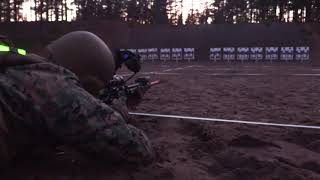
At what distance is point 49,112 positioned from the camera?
9.58 feet

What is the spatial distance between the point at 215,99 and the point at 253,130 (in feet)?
11.3

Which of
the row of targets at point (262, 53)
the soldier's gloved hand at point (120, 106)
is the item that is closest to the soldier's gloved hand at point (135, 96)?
the soldier's gloved hand at point (120, 106)

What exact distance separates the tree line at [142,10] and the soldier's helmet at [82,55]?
3763 centimetres

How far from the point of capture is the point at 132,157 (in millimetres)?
3305

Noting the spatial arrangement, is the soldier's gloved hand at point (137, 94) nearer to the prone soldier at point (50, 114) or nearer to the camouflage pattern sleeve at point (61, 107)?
the prone soldier at point (50, 114)

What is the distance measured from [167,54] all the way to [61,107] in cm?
2783

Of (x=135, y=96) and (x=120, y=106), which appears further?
(x=135, y=96)

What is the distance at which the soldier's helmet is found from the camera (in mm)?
3510

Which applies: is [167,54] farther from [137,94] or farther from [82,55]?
[82,55]

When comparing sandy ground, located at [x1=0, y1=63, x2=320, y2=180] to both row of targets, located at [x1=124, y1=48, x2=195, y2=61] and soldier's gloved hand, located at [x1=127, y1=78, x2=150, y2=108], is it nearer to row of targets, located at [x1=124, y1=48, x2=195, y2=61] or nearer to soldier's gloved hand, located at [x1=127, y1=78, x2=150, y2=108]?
soldier's gloved hand, located at [x1=127, y1=78, x2=150, y2=108]

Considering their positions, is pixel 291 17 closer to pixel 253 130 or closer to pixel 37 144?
pixel 253 130

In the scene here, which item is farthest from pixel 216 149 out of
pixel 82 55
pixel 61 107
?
pixel 61 107

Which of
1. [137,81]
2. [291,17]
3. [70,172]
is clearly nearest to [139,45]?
[291,17]

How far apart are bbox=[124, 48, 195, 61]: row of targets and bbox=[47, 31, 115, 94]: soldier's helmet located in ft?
88.1
